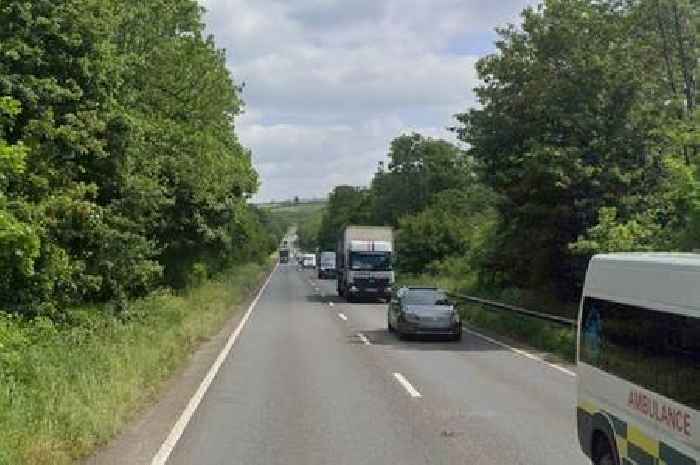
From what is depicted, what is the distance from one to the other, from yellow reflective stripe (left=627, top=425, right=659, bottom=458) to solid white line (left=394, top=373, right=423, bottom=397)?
7.67m

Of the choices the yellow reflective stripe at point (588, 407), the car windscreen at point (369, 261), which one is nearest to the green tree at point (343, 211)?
the car windscreen at point (369, 261)

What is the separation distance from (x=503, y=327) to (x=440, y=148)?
201ft

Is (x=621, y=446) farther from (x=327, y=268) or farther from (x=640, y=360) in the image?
(x=327, y=268)

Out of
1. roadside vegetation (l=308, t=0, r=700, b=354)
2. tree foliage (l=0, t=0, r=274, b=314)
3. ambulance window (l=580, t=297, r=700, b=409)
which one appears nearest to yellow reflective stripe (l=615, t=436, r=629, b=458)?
ambulance window (l=580, t=297, r=700, b=409)

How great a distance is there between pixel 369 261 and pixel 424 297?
1873cm

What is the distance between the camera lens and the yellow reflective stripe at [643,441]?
654 cm

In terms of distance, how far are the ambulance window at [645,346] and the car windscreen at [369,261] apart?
35894mm

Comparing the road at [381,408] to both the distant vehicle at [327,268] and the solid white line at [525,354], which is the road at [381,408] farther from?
the distant vehicle at [327,268]

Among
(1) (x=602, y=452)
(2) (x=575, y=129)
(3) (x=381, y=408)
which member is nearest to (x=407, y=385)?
(3) (x=381, y=408)

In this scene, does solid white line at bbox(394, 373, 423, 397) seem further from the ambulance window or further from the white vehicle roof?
the white vehicle roof

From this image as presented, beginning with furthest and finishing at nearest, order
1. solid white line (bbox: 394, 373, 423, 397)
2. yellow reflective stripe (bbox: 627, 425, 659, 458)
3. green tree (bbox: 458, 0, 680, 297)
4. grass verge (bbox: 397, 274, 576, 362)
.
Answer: green tree (bbox: 458, 0, 680, 297) < grass verge (bbox: 397, 274, 576, 362) < solid white line (bbox: 394, 373, 423, 397) < yellow reflective stripe (bbox: 627, 425, 659, 458)

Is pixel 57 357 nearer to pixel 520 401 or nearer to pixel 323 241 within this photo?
pixel 520 401

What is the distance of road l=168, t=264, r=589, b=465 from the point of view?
33.3ft

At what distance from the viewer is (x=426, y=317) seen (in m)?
24.5
